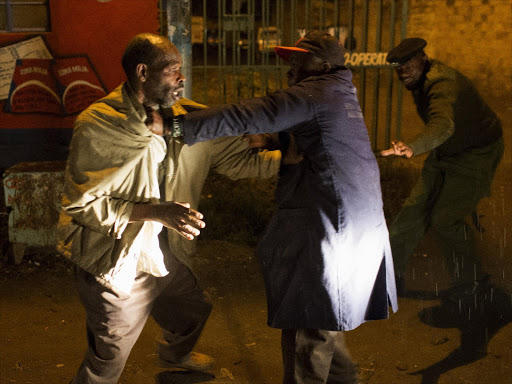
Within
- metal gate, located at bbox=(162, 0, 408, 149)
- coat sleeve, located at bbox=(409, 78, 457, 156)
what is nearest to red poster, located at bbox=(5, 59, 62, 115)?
metal gate, located at bbox=(162, 0, 408, 149)

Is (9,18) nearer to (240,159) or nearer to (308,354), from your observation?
(240,159)

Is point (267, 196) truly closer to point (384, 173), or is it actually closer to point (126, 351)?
point (384, 173)

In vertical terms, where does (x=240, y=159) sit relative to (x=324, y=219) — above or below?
above

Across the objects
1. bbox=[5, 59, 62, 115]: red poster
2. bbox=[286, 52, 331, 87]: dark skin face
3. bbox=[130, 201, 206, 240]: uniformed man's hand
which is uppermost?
bbox=[286, 52, 331, 87]: dark skin face

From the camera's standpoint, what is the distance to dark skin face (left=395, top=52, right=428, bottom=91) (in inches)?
195

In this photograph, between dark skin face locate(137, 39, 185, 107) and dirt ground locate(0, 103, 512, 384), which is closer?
dark skin face locate(137, 39, 185, 107)

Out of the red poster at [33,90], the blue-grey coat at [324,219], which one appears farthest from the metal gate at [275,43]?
the blue-grey coat at [324,219]

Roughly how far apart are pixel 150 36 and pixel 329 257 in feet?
4.36

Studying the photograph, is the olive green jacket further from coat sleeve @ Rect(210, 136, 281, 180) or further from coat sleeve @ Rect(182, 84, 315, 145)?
coat sleeve @ Rect(182, 84, 315, 145)

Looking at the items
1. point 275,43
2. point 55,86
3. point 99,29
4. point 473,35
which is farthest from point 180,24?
point 473,35

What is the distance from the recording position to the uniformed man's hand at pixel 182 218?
9.57 feet

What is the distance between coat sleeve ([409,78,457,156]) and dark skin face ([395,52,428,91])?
147 mm

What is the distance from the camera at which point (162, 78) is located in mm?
3092

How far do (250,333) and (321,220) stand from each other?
192 cm
